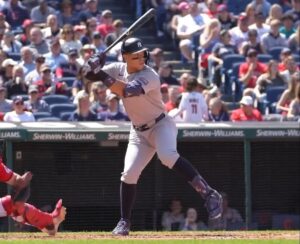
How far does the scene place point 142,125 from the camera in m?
10.2

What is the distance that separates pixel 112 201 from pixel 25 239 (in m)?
3.98

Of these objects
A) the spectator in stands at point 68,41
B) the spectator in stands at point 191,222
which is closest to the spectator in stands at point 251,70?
the spectator in stands at point 68,41

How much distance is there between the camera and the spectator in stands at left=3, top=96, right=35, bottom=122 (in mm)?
14055

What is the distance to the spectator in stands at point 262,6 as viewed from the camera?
787 inches

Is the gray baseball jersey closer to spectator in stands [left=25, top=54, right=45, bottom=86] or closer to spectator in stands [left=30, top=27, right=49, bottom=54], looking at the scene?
spectator in stands [left=25, top=54, right=45, bottom=86]

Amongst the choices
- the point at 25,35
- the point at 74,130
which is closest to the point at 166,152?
the point at 74,130

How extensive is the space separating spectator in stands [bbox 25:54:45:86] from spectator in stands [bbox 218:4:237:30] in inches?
174

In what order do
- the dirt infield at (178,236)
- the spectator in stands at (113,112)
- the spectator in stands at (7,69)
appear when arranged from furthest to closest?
the spectator in stands at (7,69), the spectator in stands at (113,112), the dirt infield at (178,236)

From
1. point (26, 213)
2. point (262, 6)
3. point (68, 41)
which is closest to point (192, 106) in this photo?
point (68, 41)

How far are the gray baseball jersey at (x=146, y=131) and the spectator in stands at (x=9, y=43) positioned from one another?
6515mm

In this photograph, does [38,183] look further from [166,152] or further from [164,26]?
[164,26]

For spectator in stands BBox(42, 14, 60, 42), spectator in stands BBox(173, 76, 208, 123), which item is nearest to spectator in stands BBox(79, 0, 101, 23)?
spectator in stands BBox(42, 14, 60, 42)

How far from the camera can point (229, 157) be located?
1395 centimetres

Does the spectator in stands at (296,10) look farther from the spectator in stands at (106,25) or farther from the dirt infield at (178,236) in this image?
the dirt infield at (178,236)
